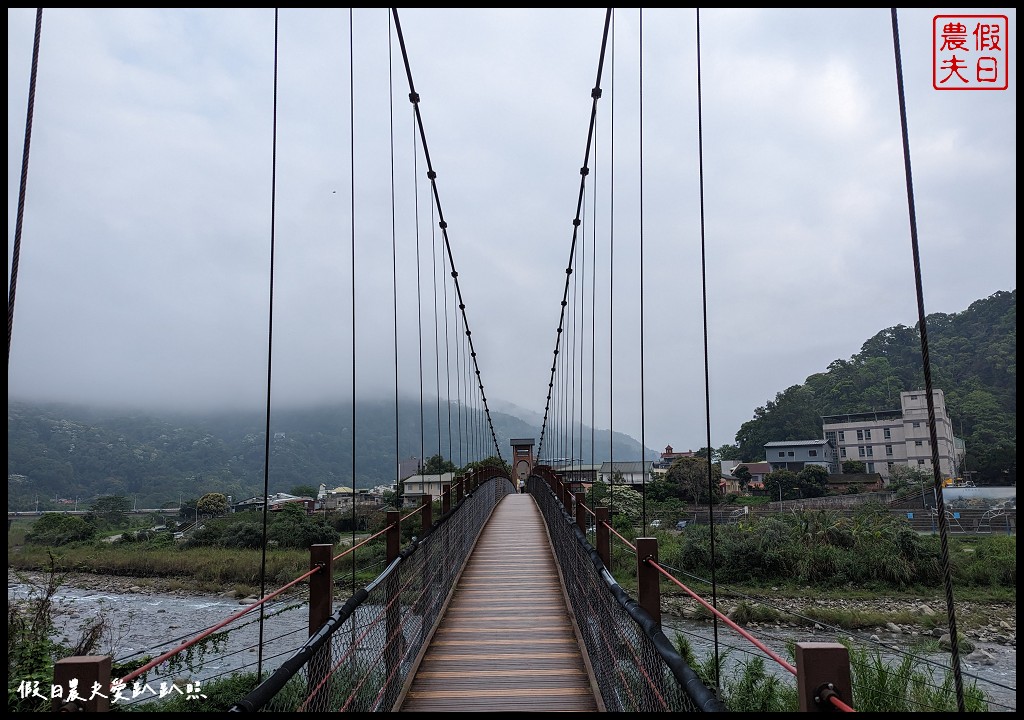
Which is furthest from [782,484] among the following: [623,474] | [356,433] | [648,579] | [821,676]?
[821,676]

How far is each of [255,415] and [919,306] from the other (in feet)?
335

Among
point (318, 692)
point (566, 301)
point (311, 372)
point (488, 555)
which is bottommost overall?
point (488, 555)

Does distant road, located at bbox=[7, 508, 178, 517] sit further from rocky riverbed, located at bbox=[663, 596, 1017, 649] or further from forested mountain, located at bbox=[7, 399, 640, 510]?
rocky riverbed, located at bbox=[663, 596, 1017, 649]

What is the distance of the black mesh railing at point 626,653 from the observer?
1.68 m

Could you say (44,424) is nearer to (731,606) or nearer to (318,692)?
(731,606)

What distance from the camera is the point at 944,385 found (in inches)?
663

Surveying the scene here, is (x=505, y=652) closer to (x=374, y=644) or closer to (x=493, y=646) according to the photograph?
(x=493, y=646)

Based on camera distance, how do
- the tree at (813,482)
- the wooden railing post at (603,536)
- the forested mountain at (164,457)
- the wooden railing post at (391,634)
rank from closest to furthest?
the wooden railing post at (391,634), the wooden railing post at (603,536), the tree at (813,482), the forested mountain at (164,457)

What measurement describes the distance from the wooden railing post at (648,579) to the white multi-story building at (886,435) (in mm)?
29185

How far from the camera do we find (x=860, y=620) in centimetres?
1512

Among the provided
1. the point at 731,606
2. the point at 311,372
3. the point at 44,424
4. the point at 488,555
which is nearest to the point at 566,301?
the point at 731,606

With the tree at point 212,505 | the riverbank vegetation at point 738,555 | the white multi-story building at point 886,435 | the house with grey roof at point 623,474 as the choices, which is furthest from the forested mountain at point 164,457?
the white multi-story building at point 886,435

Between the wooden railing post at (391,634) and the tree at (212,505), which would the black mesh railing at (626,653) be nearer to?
the wooden railing post at (391,634)

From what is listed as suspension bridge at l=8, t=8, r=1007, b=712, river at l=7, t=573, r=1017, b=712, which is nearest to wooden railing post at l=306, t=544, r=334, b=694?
suspension bridge at l=8, t=8, r=1007, b=712
